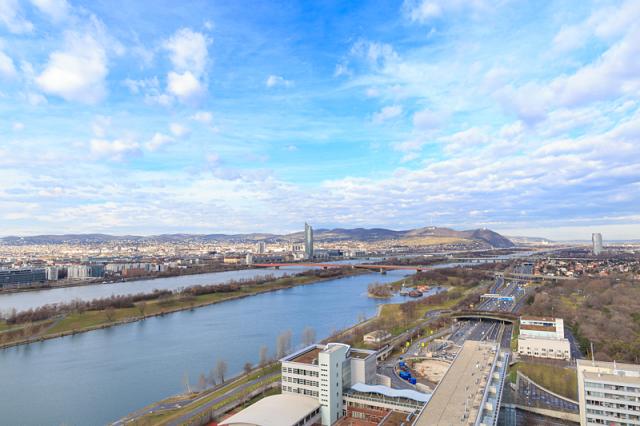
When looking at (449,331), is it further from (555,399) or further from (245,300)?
(245,300)

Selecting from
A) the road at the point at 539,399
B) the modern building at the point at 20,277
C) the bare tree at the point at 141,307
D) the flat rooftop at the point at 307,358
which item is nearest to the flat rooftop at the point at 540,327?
the road at the point at 539,399

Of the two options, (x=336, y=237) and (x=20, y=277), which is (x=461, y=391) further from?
(x=336, y=237)

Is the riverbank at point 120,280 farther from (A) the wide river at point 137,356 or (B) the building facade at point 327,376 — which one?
(B) the building facade at point 327,376

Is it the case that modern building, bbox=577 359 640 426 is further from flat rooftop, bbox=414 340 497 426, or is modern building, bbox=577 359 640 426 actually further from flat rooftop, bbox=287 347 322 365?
flat rooftop, bbox=287 347 322 365

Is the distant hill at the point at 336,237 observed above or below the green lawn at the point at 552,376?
above

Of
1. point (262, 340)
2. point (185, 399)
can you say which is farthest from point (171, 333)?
point (185, 399)

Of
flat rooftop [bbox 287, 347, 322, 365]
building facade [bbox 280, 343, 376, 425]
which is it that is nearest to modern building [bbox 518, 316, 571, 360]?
building facade [bbox 280, 343, 376, 425]

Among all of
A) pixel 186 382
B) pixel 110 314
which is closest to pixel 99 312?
pixel 110 314
